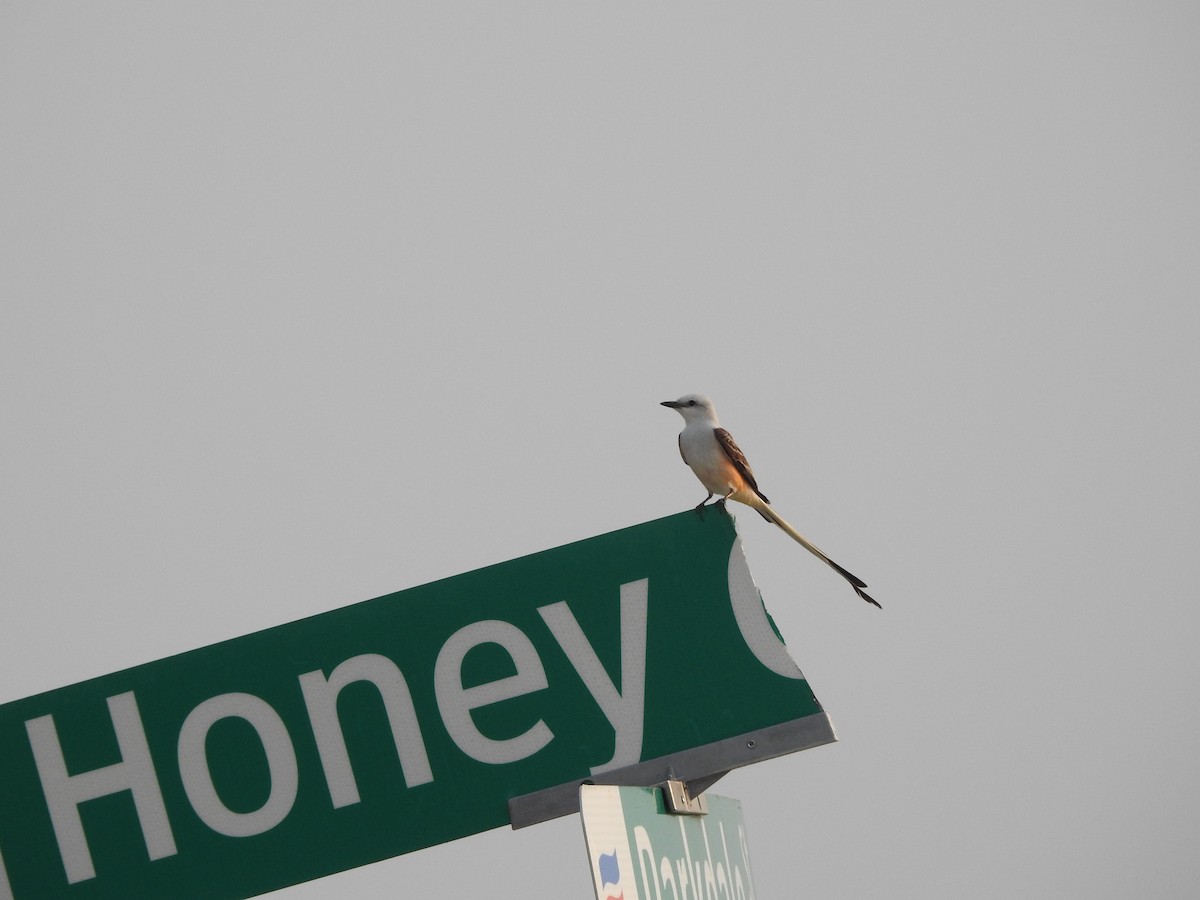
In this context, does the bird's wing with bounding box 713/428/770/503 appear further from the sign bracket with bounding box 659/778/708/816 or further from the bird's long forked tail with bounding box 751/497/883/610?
the sign bracket with bounding box 659/778/708/816

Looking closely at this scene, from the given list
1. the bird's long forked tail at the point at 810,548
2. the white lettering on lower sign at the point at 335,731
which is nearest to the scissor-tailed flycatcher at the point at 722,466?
the bird's long forked tail at the point at 810,548

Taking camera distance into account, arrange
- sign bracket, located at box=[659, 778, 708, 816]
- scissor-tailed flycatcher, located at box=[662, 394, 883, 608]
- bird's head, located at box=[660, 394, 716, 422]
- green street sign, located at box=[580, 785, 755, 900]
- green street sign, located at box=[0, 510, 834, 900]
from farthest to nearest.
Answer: bird's head, located at box=[660, 394, 716, 422] < scissor-tailed flycatcher, located at box=[662, 394, 883, 608] < green street sign, located at box=[0, 510, 834, 900] < sign bracket, located at box=[659, 778, 708, 816] < green street sign, located at box=[580, 785, 755, 900]

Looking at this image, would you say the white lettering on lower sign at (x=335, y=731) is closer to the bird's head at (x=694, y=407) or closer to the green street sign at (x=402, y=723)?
the green street sign at (x=402, y=723)

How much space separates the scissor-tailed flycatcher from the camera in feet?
15.1

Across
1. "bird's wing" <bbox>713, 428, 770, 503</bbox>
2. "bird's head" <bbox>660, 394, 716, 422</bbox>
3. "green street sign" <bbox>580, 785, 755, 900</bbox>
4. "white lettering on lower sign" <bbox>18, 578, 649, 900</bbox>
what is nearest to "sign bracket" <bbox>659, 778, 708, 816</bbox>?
"green street sign" <bbox>580, 785, 755, 900</bbox>

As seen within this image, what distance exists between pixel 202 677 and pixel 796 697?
1.62m

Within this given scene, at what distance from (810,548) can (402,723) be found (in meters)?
1.63

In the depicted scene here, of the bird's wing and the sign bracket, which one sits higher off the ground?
the bird's wing

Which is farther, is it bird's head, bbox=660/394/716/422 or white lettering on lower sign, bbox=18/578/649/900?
bird's head, bbox=660/394/716/422

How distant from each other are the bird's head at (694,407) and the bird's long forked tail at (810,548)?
37.1 inches

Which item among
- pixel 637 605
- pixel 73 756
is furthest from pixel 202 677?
pixel 637 605

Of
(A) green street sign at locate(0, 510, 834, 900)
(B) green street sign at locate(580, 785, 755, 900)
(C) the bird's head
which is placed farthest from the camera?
(C) the bird's head

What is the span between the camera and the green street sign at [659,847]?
2.18m

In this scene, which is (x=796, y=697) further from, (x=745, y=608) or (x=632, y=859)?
(x=632, y=859)
